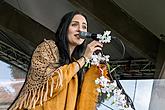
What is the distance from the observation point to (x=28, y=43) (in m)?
5.24

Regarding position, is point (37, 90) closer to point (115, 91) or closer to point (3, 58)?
point (115, 91)

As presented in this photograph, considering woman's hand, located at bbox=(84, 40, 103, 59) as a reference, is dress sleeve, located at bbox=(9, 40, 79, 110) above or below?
below

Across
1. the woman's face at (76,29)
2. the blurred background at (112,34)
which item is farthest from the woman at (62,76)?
the blurred background at (112,34)

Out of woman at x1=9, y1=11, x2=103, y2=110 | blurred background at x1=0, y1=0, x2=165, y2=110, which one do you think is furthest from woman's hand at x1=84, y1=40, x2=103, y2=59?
blurred background at x1=0, y1=0, x2=165, y2=110

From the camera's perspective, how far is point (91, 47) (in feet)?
4.49

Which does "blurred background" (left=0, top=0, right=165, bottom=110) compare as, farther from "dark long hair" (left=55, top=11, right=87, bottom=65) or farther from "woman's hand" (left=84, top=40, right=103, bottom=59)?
"woman's hand" (left=84, top=40, right=103, bottom=59)

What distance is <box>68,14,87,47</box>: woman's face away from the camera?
1.43m

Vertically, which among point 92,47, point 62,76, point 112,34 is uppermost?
point 112,34

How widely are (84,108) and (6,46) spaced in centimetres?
434

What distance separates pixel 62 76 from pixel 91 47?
0.13m

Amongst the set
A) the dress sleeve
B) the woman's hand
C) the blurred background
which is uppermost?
A: the blurred background

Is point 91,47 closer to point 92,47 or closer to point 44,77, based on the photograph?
point 92,47

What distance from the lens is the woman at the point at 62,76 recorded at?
4.42 ft

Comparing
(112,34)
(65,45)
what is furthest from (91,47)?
(112,34)
